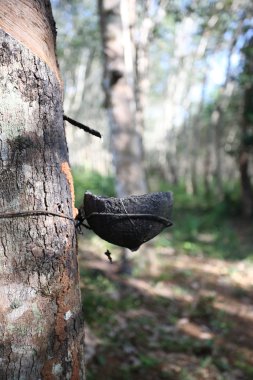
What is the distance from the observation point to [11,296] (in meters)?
1.28

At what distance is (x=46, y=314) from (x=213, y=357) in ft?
12.8

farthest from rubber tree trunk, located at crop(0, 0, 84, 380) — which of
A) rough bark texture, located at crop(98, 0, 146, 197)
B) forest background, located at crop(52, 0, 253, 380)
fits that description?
rough bark texture, located at crop(98, 0, 146, 197)

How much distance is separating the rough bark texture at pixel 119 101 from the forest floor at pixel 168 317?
5.02 feet

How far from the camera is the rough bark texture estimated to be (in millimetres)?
6602

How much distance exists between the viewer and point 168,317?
5812mm

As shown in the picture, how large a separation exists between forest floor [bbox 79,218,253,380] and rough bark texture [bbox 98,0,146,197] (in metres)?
1.53

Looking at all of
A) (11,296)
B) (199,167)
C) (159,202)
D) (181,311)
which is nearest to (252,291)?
(181,311)

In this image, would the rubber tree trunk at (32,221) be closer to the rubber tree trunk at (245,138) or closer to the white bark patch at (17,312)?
the white bark patch at (17,312)

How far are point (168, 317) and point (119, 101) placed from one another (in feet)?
10.9

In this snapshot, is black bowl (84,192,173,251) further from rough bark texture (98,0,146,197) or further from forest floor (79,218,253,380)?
rough bark texture (98,0,146,197)

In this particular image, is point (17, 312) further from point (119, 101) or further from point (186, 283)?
point (186, 283)

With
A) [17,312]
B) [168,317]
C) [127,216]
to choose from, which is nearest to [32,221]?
[17,312]

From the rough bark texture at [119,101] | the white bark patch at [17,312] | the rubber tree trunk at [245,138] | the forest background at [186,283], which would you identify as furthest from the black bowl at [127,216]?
the rubber tree trunk at [245,138]

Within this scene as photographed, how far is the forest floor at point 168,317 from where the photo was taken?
4.45 metres
